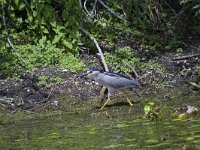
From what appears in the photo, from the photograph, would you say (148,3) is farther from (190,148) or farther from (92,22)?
(190,148)

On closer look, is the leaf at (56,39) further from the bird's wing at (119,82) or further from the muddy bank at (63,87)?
the bird's wing at (119,82)

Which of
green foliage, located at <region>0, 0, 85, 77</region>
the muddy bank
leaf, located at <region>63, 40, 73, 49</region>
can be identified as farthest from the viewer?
leaf, located at <region>63, 40, 73, 49</region>

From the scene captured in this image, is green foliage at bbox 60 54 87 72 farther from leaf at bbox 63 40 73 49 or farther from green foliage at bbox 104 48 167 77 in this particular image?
green foliage at bbox 104 48 167 77

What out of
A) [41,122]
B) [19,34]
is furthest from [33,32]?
[41,122]

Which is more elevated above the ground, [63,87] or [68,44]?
[68,44]

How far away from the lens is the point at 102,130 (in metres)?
8.69

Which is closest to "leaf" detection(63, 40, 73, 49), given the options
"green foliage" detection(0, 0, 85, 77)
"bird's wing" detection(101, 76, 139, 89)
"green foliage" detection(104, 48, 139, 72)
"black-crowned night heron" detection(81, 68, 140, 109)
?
"green foliage" detection(0, 0, 85, 77)

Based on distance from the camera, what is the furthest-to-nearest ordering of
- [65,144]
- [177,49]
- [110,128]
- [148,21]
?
[148,21], [177,49], [110,128], [65,144]

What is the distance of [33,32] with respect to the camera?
13508 millimetres

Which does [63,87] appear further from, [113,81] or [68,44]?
[68,44]

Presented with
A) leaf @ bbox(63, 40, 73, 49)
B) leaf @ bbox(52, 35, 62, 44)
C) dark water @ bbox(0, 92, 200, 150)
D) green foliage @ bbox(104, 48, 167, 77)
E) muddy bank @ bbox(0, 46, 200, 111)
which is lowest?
dark water @ bbox(0, 92, 200, 150)

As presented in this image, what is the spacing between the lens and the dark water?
757 cm

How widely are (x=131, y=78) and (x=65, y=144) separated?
424cm

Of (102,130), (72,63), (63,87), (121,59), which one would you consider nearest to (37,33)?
(72,63)
